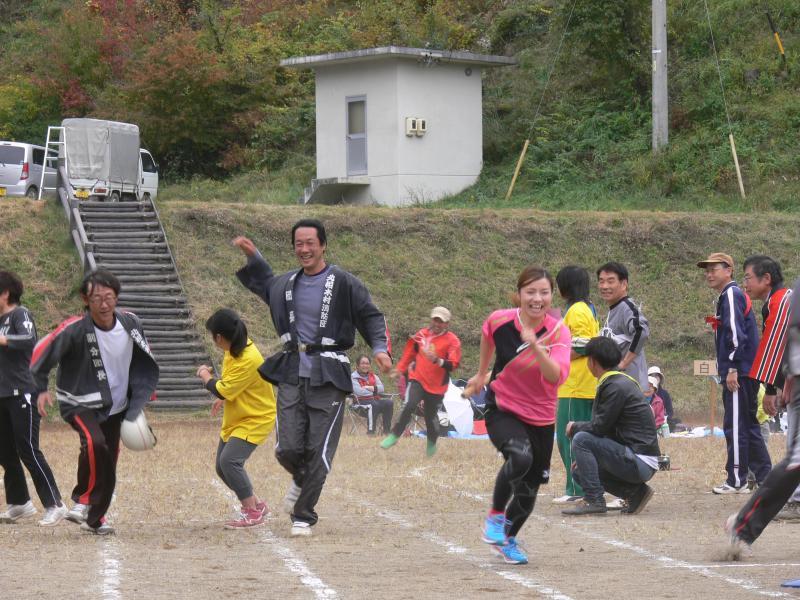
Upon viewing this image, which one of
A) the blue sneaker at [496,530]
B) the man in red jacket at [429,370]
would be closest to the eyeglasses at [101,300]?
the blue sneaker at [496,530]

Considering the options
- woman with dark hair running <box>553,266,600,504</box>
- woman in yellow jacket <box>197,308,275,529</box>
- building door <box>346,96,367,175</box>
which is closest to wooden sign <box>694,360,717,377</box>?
woman with dark hair running <box>553,266,600,504</box>

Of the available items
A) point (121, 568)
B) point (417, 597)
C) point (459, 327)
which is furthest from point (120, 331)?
point (459, 327)

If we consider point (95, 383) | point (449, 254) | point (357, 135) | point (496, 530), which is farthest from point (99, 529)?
point (357, 135)

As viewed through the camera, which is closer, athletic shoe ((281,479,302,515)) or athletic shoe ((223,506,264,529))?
athletic shoe ((281,479,302,515))

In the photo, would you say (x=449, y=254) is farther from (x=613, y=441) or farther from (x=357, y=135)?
(x=613, y=441)

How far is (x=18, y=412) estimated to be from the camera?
8727 mm

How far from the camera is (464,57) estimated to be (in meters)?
31.6

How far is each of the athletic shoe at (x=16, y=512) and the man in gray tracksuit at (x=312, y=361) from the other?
2.10 metres

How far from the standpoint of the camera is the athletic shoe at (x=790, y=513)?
859 centimetres

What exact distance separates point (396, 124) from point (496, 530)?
24.7 meters

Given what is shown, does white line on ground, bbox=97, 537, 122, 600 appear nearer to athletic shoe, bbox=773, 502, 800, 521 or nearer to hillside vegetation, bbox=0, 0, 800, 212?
athletic shoe, bbox=773, 502, 800, 521

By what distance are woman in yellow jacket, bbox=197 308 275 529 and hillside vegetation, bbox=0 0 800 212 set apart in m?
21.3

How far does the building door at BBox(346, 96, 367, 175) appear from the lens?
31.5 meters

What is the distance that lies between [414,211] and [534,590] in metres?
20.8
